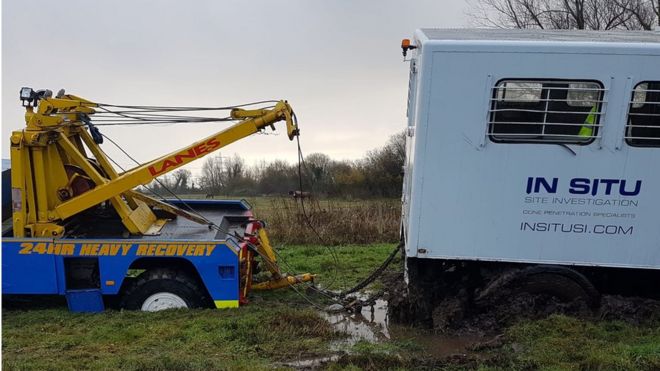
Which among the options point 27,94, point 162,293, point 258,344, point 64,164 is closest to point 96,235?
point 64,164

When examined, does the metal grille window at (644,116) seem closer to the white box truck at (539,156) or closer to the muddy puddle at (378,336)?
the white box truck at (539,156)

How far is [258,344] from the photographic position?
5.06m

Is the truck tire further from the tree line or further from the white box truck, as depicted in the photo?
the tree line

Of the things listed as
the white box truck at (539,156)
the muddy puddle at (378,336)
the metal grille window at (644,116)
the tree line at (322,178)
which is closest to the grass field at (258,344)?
the muddy puddle at (378,336)

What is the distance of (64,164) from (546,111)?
203 inches

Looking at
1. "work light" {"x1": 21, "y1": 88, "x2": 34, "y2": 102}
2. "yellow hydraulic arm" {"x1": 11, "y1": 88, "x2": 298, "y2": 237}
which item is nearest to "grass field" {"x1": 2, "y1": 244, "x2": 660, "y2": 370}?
"yellow hydraulic arm" {"x1": 11, "y1": 88, "x2": 298, "y2": 237}

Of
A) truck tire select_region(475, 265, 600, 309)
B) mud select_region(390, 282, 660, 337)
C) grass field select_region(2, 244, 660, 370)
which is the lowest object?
grass field select_region(2, 244, 660, 370)

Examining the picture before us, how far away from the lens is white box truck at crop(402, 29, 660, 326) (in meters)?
4.91

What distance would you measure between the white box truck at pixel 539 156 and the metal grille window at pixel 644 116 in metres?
0.01

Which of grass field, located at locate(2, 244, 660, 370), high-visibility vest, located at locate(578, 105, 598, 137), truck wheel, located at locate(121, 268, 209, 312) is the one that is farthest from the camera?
truck wheel, located at locate(121, 268, 209, 312)

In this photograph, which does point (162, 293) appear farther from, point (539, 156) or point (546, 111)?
point (546, 111)

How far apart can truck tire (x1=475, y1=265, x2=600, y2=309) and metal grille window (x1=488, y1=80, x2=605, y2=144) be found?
1.26m

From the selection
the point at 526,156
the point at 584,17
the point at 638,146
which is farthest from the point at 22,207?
the point at 584,17

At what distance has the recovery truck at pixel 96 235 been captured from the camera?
223 inches
